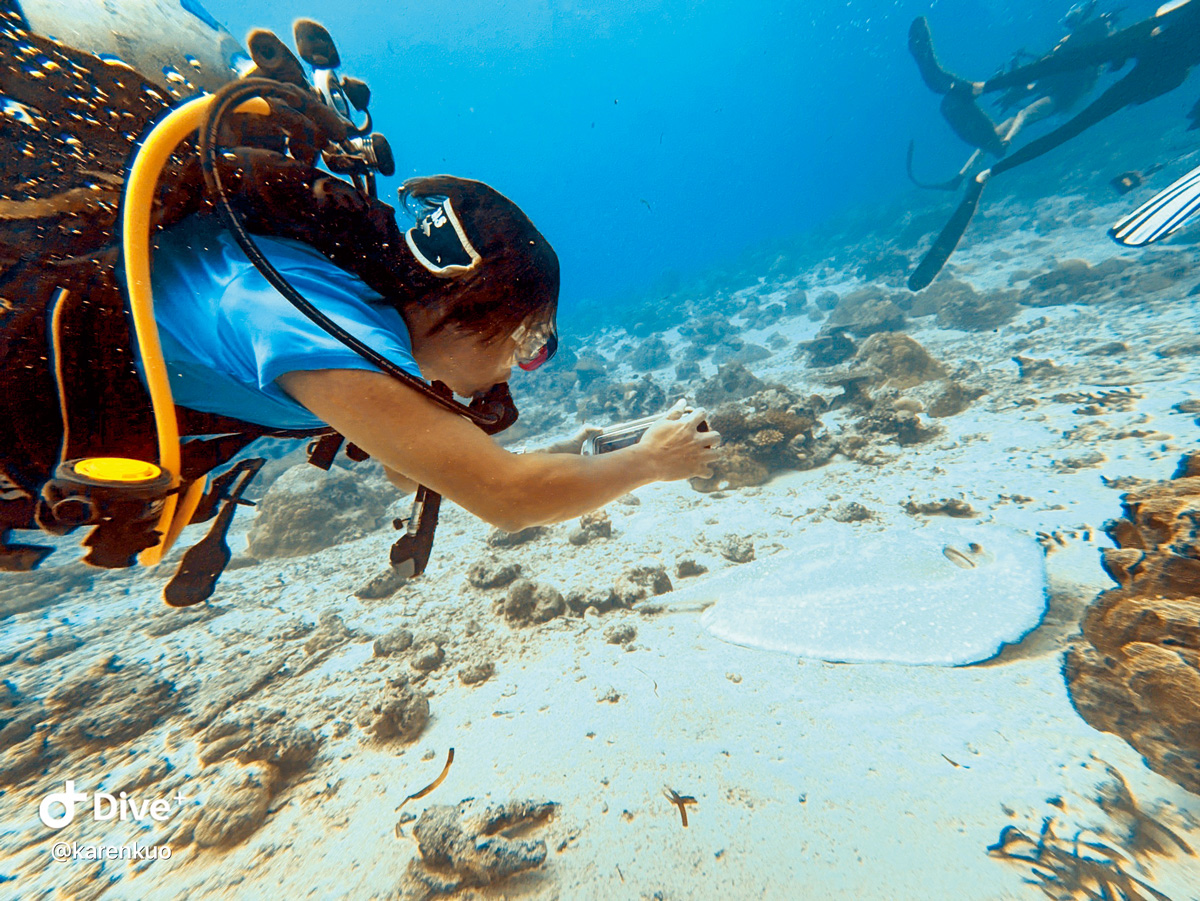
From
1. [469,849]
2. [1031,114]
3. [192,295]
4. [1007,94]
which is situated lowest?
[469,849]

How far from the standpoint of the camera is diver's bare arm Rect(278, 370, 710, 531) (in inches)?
40.4

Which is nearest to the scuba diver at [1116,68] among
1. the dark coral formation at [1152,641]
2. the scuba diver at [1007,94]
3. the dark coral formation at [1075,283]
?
the dark coral formation at [1075,283]

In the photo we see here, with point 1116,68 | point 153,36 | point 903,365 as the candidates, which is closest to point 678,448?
point 153,36

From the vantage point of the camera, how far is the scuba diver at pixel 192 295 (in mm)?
1041

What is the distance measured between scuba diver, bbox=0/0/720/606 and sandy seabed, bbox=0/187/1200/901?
181 centimetres

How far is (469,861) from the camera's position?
1.87m

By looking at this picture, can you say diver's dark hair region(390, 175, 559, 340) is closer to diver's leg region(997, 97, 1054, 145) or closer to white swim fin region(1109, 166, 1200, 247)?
white swim fin region(1109, 166, 1200, 247)

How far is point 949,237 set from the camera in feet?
34.0

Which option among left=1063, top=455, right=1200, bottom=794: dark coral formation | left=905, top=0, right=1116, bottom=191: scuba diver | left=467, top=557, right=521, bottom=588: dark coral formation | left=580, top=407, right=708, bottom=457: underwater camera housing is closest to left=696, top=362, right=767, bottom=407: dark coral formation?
left=467, top=557, right=521, bottom=588: dark coral formation

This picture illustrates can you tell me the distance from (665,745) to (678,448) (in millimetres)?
1848

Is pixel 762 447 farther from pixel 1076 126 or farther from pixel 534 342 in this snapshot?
pixel 1076 126

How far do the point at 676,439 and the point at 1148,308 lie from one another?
46.4 feet

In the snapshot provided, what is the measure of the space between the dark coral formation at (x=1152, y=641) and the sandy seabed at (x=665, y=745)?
12 cm
